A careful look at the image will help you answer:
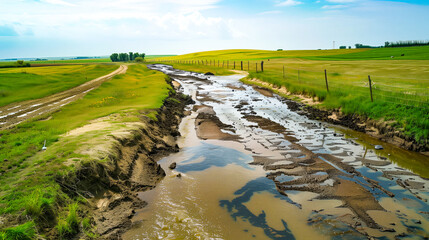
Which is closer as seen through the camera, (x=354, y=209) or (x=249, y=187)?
(x=354, y=209)

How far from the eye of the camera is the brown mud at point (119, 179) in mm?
6957

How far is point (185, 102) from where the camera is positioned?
25.8 metres

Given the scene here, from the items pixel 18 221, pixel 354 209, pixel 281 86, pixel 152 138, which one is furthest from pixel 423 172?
pixel 281 86

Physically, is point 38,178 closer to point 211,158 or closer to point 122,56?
point 211,158

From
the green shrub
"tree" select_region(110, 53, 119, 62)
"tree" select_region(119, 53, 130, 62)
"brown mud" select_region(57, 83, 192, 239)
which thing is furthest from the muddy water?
"tree" select_region(110, 53, 119, 62)

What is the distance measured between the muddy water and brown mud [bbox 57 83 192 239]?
0.39 metres

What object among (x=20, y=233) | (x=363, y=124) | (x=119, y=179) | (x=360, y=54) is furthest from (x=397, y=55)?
(x=20, y=233)

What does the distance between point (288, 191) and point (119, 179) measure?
18.2ft

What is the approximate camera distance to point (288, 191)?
28.5 feet

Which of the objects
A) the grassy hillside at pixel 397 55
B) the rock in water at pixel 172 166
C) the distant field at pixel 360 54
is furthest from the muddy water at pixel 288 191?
the grassy hillside at pixel 397 55

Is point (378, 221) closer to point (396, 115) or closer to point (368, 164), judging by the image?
point (368, 164)

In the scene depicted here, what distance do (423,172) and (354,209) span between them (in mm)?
4605

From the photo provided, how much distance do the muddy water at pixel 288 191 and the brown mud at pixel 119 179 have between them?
1.29 feet

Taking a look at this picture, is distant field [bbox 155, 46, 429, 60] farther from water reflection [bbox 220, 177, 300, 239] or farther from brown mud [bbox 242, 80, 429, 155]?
water reflection [bbox 220, 177, 300, 239]
